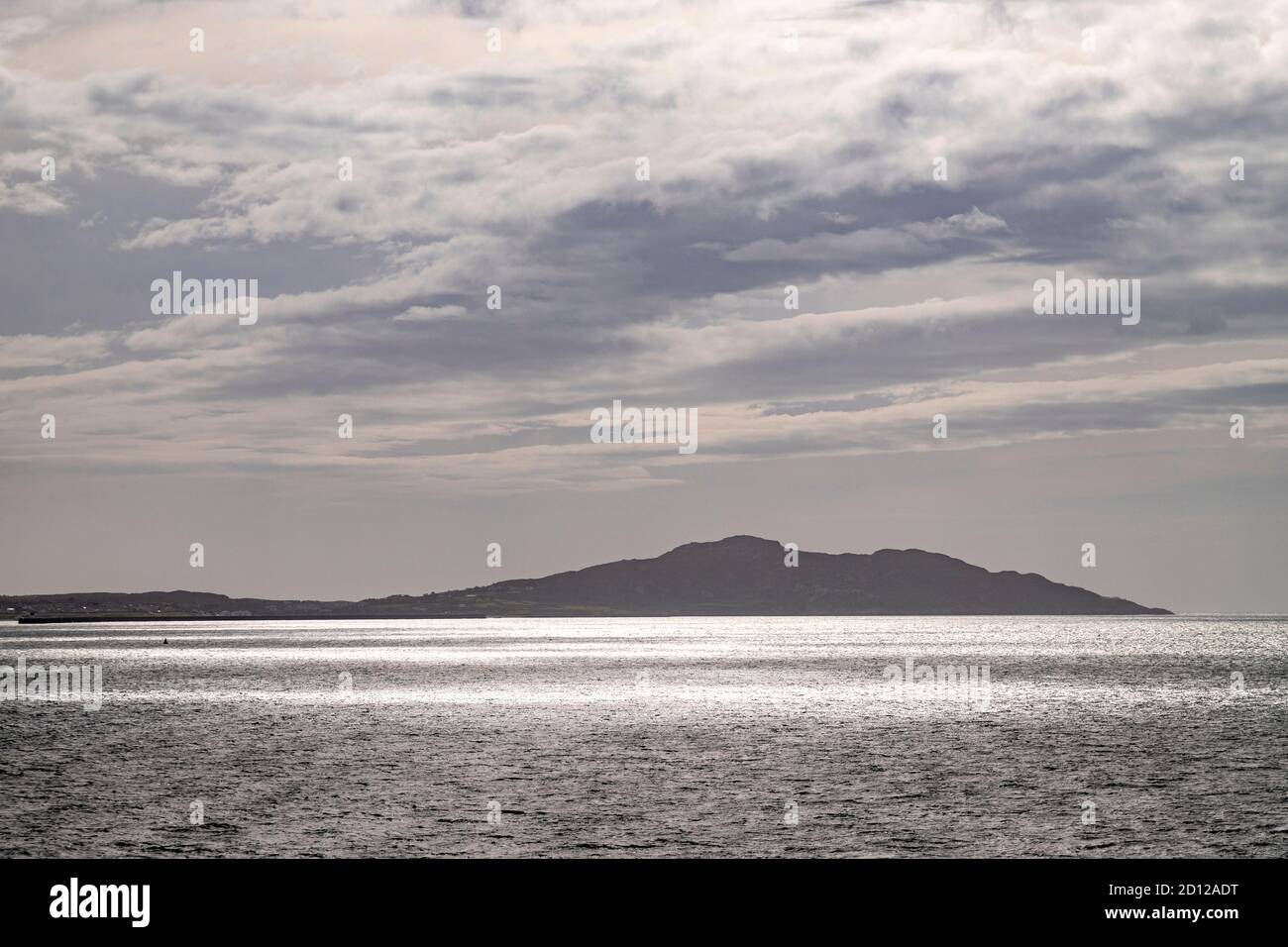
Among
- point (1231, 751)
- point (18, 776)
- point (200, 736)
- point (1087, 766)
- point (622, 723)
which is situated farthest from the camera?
point (622, 723)

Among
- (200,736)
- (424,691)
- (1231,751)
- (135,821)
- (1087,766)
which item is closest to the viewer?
(135,821)

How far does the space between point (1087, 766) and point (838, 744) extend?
1757cm

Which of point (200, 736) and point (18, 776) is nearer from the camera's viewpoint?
point (18, 776)

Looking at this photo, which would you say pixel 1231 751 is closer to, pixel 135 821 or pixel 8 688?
pixel 135 821

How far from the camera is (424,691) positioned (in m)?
155
